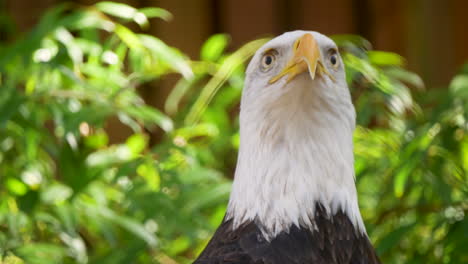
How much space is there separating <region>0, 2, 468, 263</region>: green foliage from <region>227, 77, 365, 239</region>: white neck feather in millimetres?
384

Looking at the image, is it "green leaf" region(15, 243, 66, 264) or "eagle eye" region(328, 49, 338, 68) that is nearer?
"eagle eye" region(328, 49, 338, 68)

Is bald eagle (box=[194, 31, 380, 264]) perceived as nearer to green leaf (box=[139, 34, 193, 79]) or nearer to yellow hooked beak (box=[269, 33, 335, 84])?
yellow hooked beak (box=[269, 33, 335, 84])

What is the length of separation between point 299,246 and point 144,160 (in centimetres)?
66

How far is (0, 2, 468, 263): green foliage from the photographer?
6.01 feet

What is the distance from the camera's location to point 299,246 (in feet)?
4.37

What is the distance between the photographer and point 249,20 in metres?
3.07

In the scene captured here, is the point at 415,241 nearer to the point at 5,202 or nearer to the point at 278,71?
the point at 278,71

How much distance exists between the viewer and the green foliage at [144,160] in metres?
1.83

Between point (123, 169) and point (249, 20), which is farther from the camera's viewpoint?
point (249, 20)

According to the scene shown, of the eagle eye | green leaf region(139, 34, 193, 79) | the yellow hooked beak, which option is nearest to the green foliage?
green leaf region(139, 34, 193, 79)

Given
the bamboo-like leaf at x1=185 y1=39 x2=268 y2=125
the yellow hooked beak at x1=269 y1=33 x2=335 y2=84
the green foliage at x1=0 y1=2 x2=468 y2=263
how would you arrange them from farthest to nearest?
the bamboo-like leaf at x1=185 y1=39 x2=268 y2=125 < the green foliage at x1=0 y1=2 x2=468 y2=263 < the yellow hooked beak at x1=269 y1=33 x2=335 y2=84

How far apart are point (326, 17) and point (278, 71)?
173cm

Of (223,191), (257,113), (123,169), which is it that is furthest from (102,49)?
(257,113)

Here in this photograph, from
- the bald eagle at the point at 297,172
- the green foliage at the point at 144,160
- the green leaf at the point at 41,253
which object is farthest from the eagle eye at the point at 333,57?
the green leaf at the point at 41,253
